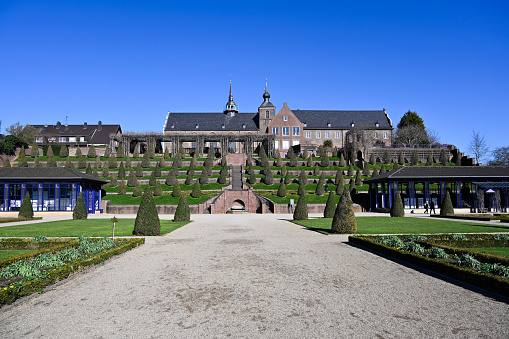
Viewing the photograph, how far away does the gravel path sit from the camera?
518 cm

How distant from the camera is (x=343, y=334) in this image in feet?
16.4

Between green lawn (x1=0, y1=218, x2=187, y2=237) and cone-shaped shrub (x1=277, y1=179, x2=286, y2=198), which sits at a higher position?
cone-shaped shrub (x1=277, y1=179, x2=286, y2=198)

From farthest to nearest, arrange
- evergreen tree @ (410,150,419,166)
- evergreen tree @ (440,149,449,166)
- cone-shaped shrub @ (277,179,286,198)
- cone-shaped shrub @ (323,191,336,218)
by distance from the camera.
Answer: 1. evergreen tree @ (410,150,419,166)
2. evergreen tree @ (440,149,449,166)
3. cone-shaped shrub @ (277,179,286,198)
4. cone-shaped shrub @ (323,191,336,218)

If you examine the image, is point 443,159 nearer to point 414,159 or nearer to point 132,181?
point 414,159

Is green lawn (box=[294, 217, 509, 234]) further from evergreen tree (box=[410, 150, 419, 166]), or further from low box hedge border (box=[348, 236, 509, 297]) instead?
evergreen tree (box=[410, 150, 419, 166])

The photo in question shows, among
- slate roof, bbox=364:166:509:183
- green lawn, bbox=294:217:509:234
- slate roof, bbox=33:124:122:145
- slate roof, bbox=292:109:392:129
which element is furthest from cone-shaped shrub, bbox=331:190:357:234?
slate roof, bbox=33:124:122:145

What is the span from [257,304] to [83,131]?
92.0 metres

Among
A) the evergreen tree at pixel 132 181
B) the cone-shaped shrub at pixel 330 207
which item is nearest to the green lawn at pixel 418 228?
the cone-shaped shrub at pixel 330 207

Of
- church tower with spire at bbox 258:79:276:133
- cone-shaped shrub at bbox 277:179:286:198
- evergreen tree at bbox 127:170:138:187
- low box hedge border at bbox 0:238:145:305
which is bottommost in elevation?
low box hedge border at bbox 0:238:145:305

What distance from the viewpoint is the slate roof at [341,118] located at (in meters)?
81.8

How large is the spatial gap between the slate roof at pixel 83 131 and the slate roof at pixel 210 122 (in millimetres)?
15055

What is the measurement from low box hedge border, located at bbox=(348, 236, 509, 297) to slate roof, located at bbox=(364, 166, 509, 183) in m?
27.7

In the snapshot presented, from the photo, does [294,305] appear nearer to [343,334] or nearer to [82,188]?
[343,334]

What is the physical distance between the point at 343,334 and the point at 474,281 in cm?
457
